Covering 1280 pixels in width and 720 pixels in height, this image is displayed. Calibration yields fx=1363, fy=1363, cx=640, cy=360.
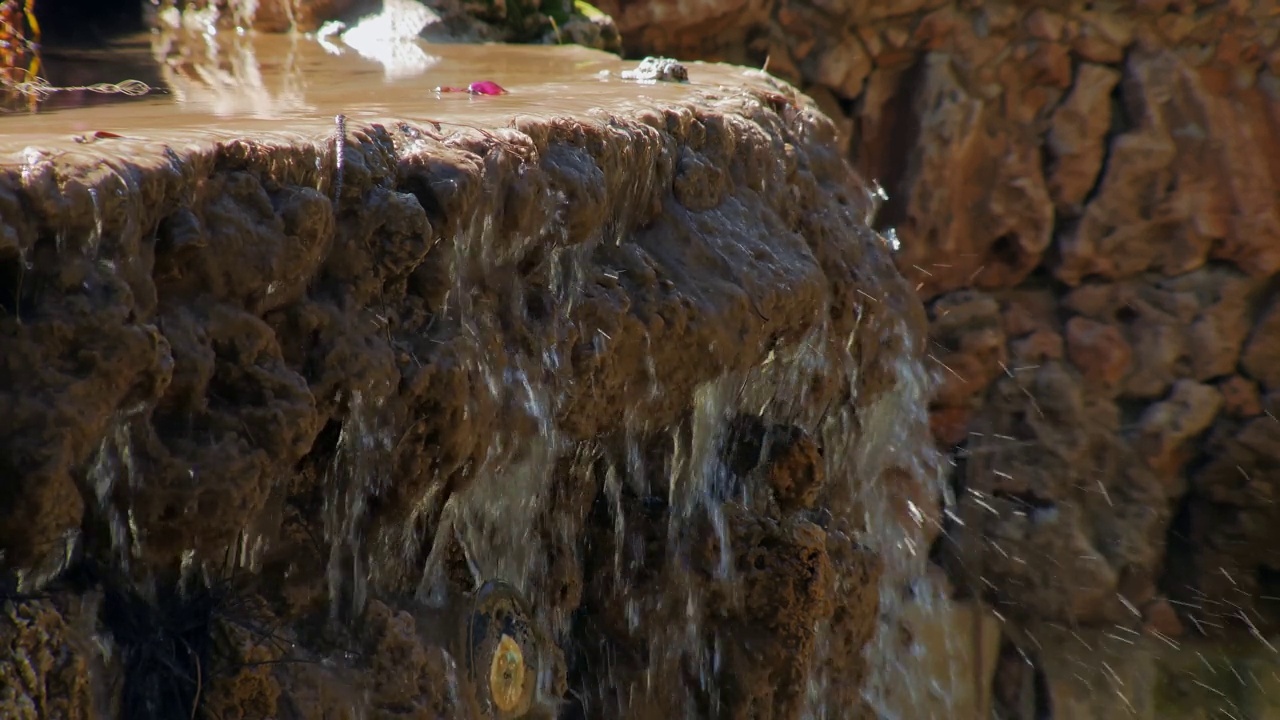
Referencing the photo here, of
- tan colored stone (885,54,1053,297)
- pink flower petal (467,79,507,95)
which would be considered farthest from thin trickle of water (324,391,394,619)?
tan colored stone (885,54,1053,297)

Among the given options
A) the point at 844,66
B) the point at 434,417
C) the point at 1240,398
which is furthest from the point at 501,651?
the point at 1240,398

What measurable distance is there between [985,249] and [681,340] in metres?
6.04

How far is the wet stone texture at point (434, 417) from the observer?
1705mm

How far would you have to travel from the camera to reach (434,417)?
230 centimetres

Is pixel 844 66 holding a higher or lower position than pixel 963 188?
higher

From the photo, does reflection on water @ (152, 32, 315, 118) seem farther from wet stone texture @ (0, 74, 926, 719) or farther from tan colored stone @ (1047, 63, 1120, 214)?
tan colored stone @ (1047, 63, 1120, 214)

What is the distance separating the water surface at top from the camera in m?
2.46

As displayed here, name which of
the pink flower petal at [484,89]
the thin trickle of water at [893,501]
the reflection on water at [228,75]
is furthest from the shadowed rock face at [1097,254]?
the pink flower petal at [484,89]

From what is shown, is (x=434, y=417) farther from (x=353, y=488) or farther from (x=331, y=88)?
(x=331, y=88)

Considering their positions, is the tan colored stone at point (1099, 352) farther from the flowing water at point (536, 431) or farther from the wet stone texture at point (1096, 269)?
the flowing water at point (536, 431)

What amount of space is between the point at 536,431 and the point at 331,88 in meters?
1.82

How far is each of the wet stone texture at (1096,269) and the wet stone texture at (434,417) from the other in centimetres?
460

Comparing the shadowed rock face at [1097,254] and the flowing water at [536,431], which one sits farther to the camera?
the shadowed rock face at [1097,254]

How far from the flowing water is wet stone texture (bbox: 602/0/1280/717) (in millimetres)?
3396
